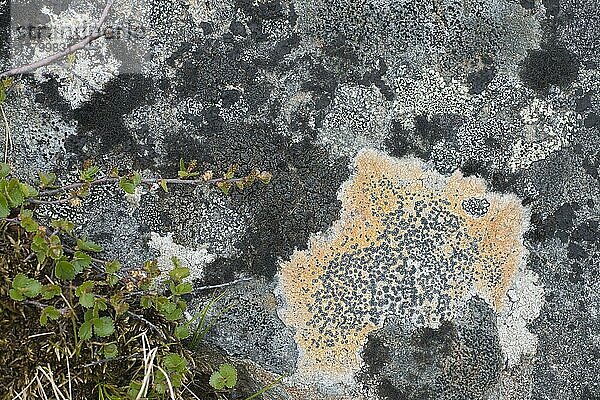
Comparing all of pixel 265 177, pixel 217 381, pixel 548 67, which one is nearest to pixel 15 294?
pixel 217 381

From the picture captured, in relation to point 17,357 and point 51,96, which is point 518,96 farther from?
point 17,357

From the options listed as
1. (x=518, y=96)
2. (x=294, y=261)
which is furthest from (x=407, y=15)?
(x=294, y=261)

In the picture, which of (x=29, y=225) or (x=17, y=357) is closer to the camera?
(x=29, y=225)

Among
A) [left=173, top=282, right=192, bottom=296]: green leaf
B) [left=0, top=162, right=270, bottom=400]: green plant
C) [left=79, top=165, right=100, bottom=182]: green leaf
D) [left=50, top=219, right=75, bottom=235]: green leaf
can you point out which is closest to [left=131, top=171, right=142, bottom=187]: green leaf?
[left=0, top=162, right=270, bottom=400]: green plant

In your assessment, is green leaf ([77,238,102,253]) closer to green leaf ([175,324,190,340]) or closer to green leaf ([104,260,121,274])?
green leaf ([104,260,121,274])

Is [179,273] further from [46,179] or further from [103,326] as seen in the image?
[46,179]

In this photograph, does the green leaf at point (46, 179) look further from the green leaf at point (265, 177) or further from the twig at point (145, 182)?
the green leaf at point (265, 177)

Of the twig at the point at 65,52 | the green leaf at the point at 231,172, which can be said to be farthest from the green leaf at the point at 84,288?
the twig at the point at 65,52
